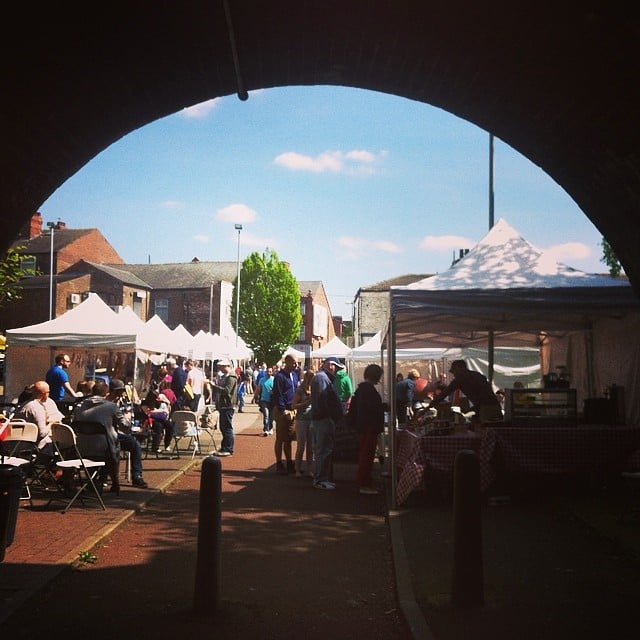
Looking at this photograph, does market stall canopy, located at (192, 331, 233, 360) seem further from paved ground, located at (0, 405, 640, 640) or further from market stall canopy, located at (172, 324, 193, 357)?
paved ground, located at (0, 405, 640, 640)

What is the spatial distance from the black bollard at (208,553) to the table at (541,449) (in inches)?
188

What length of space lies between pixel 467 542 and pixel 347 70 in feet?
11.7

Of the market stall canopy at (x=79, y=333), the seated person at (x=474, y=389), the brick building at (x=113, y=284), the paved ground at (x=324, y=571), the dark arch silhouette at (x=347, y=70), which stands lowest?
the paved ground at (x=324, y=571)

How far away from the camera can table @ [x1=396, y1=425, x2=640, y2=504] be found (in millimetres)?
9711

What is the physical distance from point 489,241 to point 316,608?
727 centimetres

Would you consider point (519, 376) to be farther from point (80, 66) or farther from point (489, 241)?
point (80, 66)

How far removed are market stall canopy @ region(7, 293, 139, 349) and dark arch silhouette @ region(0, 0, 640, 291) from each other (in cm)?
1120

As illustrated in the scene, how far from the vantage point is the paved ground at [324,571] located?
5.05m

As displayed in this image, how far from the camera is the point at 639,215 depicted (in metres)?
4.93

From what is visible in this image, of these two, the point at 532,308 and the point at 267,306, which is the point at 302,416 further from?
the point at 267,306

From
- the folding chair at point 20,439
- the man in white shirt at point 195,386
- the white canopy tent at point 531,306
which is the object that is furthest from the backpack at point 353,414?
the man in white shirt at point 195,386

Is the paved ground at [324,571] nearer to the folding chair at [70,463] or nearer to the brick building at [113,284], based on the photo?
the folding chair at [70,463]

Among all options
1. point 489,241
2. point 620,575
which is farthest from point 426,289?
point 620,575

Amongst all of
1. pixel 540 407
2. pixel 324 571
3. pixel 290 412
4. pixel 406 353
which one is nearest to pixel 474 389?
pixel 540 407
